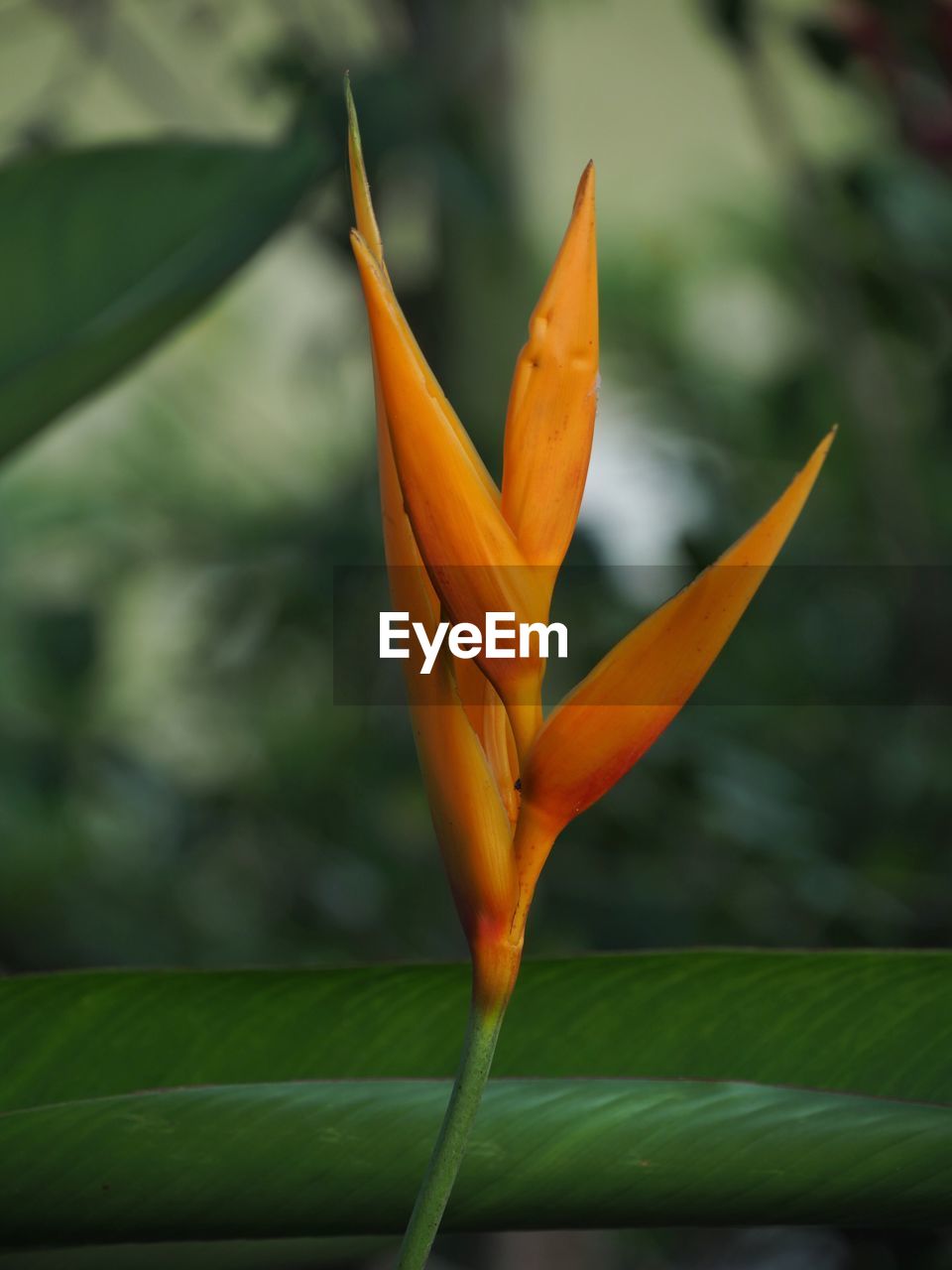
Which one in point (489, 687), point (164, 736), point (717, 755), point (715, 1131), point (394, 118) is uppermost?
point (394, 118)

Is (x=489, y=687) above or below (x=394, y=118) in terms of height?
below

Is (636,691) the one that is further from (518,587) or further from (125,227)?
(125,227)

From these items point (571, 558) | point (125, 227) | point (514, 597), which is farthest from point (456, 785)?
point (571, 558)

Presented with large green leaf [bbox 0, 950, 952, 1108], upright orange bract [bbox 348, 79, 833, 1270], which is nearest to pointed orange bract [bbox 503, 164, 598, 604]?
upright orange bract [bbox 348, 79, 833, 1270]

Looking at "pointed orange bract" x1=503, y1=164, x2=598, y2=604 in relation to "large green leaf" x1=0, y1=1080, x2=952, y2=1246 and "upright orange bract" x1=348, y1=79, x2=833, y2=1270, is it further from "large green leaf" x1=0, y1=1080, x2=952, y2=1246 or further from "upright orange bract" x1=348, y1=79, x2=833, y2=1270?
"large green leaf" x1=0, y1=1080, x2=952, y2=1246

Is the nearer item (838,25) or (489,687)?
(489,687)

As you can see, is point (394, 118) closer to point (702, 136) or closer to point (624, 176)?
point (702, 136)

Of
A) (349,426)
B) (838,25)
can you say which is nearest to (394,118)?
(838,25)
